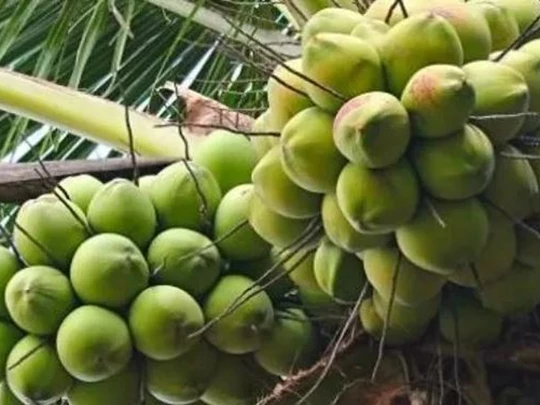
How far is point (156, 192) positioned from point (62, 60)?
3.05 feet

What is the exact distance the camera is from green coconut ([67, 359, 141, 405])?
1.57 m

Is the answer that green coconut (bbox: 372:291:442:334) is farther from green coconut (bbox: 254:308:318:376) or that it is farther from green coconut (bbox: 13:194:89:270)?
green coconut (bbox: 13:194:89:270)

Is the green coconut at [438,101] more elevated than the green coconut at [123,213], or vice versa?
the green coconut at [438,101]

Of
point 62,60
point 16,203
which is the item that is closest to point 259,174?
point 16,203

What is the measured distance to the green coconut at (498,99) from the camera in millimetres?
1376

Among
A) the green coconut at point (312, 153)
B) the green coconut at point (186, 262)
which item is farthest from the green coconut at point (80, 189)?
the green coconut at point (312, 153)

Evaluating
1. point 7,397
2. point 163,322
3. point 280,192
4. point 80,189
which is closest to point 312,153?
point 280,192

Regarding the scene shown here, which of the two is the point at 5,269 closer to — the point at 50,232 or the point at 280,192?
the point at 50,232

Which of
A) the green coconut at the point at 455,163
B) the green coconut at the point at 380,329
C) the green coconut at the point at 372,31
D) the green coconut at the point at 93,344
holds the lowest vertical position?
the green coconut at the point at 93,344

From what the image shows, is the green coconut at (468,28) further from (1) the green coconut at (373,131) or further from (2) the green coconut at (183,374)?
(2) the green coconut at (183,374)

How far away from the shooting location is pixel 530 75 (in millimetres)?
1430

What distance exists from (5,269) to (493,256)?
1.77 ft

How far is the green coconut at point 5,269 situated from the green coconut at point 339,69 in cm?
42

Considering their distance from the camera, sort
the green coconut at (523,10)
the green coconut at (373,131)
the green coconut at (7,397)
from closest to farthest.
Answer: the green coconut at (373,131) < the green coconut at (523,10) < the green coconut at (7,397)
